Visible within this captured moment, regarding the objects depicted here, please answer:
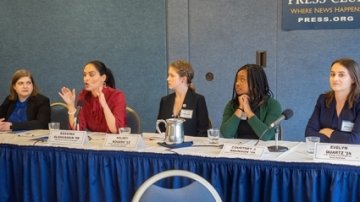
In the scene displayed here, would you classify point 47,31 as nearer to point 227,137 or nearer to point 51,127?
point 51,127

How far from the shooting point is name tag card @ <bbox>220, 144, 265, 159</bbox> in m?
2.33

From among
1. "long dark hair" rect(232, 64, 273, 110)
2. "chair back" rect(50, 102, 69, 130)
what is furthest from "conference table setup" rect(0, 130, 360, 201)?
"chair back" rect(50, 102, 69, 130)

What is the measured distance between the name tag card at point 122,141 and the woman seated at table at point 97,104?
545 millimetres

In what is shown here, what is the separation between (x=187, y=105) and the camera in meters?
3.33

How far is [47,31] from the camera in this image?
5.25m

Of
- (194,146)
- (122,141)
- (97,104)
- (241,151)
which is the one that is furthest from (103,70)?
(241,151)

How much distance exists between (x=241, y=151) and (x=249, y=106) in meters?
0.66

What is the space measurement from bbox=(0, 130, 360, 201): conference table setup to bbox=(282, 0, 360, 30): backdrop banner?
2.06m

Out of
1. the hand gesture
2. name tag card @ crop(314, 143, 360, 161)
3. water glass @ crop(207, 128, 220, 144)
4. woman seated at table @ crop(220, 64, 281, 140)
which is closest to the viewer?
name tag card @ crop(314, 143, 360, 161)

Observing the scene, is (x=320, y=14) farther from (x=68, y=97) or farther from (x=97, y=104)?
(x=68, y=97)

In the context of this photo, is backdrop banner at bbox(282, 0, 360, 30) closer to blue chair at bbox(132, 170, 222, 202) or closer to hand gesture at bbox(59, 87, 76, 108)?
hand gesture at bbox(59, 87, 76, 108)

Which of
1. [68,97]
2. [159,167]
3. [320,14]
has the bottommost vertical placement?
[159,167]

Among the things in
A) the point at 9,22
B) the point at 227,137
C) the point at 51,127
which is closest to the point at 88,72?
the point at 51,127

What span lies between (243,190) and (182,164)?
1.11 feet
